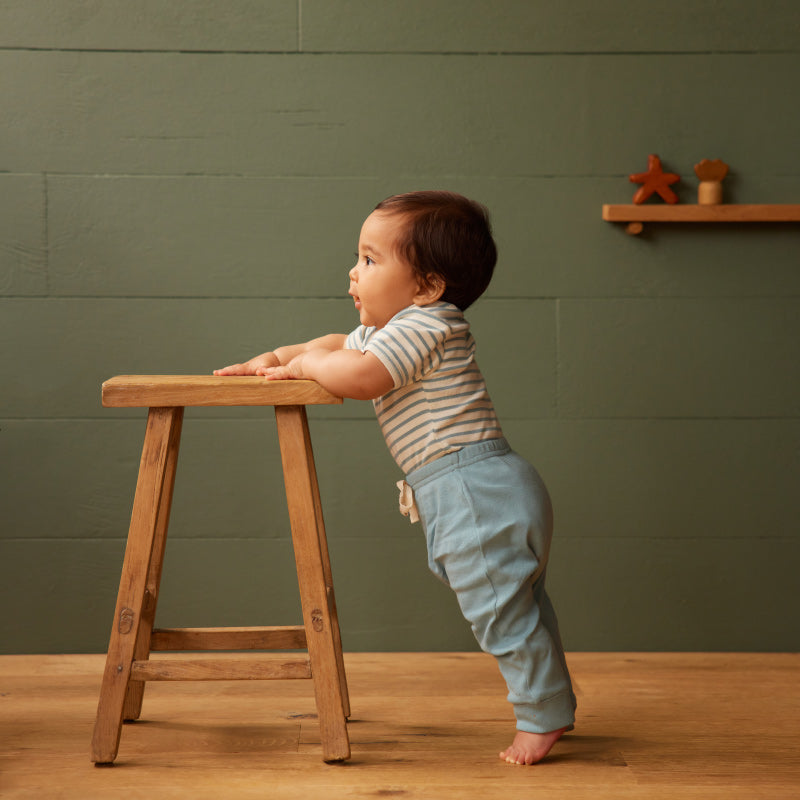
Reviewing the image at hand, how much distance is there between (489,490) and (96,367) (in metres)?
0.85

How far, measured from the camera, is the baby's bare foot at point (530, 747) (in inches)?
45.9

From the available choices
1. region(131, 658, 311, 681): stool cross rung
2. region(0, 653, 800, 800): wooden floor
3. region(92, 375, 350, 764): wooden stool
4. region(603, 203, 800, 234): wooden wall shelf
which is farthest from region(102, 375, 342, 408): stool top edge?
region(603, 203, 800, 234): wooden wall shelf

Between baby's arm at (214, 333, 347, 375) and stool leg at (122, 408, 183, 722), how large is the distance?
0.10 metres

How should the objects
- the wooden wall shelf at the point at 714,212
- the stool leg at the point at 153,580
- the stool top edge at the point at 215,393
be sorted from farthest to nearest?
the wooden wall shelf at the point at 714,212 < the stool leg at the point at 153,580 < the stool top edge at the point at 215,393

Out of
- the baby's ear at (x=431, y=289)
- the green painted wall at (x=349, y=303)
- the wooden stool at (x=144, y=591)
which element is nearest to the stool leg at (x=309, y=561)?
the wooden stool at (x=144, y=591)

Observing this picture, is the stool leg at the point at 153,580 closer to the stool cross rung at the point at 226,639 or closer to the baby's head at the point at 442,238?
the stool cross rung at the point at 226,639

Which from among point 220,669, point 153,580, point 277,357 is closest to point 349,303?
point 277,357

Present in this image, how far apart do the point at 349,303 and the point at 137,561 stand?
689mm

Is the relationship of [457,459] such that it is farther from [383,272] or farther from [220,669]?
[220,669]

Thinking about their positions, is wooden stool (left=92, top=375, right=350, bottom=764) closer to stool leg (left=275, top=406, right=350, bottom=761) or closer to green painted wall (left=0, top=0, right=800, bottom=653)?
stool leg (left=275, top=406, right=350, bottom=761)

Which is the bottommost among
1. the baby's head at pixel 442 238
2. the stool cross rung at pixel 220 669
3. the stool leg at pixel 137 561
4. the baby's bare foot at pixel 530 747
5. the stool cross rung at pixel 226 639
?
the baby's bare foot at pixel 530 747

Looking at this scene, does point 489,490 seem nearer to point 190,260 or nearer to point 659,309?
point 659,309

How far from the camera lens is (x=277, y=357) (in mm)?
1290

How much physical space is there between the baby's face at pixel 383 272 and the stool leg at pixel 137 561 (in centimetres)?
31
